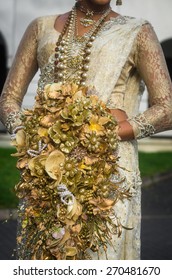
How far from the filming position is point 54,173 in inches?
124

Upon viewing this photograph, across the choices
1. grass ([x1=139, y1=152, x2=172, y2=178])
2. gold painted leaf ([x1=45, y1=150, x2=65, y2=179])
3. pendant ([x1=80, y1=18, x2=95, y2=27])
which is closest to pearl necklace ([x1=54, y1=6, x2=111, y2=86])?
pendant ([x1=80, y1=18, x2=95, y2=27])

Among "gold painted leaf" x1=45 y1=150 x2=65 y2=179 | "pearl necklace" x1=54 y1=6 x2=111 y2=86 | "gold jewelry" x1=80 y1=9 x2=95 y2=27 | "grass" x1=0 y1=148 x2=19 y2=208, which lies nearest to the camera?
"gold painted leaf" x1=45 y1=150 x2=65 y2=179

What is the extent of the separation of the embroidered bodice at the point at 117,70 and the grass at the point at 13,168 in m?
6.63

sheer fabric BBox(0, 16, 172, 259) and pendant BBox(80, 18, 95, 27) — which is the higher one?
pendant BBox(80, 18, 95, 27)

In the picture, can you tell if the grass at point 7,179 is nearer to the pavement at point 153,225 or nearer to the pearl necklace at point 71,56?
the pavement at point 153,225

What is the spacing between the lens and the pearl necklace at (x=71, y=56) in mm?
3615

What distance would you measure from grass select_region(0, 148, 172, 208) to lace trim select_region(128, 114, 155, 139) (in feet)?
22.7

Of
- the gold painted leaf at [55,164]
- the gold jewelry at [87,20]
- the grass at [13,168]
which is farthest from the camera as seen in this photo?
the grass at [13,168]

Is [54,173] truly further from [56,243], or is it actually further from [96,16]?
[96,16]

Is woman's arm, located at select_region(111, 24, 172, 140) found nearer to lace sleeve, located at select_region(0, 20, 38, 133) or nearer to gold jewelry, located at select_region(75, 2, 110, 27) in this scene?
gold jewelry, located at select_region(75, 2, 110, 27)

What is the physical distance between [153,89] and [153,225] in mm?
7342

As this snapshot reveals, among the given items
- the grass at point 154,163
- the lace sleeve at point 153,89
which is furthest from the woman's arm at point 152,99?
the grass at point 154,163

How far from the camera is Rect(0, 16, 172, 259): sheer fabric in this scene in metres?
3.55

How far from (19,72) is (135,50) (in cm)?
54
